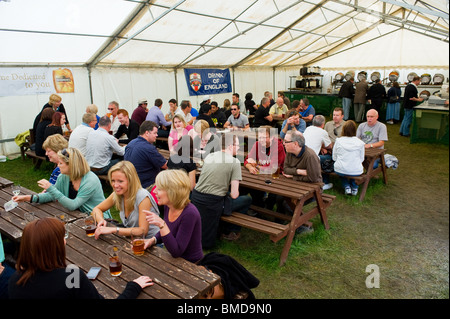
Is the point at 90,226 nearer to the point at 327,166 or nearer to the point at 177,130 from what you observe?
the point at 177,130

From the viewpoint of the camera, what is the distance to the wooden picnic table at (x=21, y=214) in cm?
301

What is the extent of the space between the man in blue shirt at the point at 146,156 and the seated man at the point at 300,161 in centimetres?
174

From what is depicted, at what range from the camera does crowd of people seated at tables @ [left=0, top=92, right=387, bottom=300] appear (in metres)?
2.74

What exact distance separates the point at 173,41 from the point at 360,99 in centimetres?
796

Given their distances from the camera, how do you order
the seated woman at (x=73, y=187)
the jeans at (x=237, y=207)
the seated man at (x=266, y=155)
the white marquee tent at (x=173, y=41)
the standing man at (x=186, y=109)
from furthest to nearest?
the standing man at (x=186, y=109) < the white marquee tent at (x=173, y=41) < the seated man at (x=266, y=155) < the jeans at (x=237, y=207) < the seated woman at (x=73, y=187)

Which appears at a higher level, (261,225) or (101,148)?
(101,148)

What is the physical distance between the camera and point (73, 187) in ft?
12.1

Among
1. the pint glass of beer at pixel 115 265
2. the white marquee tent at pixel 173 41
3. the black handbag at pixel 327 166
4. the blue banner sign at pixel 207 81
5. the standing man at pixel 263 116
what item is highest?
the white marquee tent at pixel 173 41

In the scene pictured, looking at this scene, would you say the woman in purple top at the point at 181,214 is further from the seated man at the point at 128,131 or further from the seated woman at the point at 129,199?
the seated man at the point at 128,131

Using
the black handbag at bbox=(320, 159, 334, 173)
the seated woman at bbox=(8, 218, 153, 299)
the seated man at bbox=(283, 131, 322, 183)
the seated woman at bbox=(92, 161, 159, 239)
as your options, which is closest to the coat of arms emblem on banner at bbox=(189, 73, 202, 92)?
the black handbag at bbox=(320, 159, 334, 173)

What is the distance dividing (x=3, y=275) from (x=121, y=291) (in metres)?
1.06

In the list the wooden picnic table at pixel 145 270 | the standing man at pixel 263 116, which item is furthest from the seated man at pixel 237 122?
the wooden picnic table at pixel 145 270

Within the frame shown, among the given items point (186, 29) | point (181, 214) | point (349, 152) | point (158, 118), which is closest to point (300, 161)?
point (349, 152)

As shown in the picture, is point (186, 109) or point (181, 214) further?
point (186, 109)
